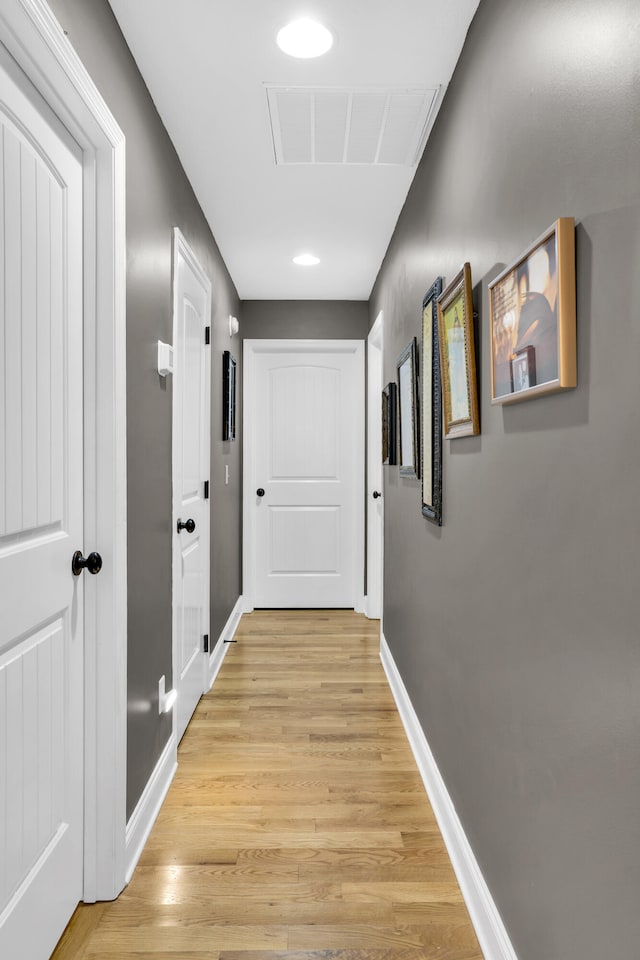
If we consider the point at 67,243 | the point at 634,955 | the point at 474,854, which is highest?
the point at 67,243

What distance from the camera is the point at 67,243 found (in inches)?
60.4

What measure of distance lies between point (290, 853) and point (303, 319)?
3.79 metres

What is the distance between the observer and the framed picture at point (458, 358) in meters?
1.69

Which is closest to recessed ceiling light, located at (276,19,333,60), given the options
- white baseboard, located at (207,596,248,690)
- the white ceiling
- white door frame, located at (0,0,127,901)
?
the white ceiling

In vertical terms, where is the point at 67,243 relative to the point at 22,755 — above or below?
above

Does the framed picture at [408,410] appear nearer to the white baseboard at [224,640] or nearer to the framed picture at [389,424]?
the framed picture at [389,424]

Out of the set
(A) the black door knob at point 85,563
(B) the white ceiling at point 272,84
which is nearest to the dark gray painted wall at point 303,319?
(B) the white ceiling at point 272,84

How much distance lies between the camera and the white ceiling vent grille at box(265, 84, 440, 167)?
6.89 feet

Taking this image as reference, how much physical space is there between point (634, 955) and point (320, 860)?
1.20 metres

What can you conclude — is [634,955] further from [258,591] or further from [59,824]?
[258,591]

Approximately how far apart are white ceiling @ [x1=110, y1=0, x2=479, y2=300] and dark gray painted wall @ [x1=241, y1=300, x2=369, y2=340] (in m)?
1.35

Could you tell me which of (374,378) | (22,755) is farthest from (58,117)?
(374,378)

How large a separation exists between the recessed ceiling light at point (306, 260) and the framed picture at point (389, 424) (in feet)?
2.95

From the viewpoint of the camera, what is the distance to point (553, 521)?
1162 mm
